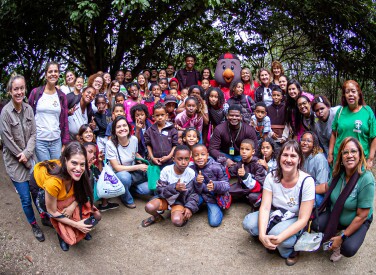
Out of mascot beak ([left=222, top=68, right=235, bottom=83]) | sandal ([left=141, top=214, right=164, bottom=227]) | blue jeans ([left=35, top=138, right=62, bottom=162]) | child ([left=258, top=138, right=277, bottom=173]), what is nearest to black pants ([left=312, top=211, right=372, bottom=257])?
Answer: child ([left=258, top=138, right=277, bottom=173])

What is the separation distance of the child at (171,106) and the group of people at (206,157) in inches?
0.9

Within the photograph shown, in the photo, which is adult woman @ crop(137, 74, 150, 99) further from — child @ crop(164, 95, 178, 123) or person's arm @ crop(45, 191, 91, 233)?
person's arm @ crop(45, 191, 91, 233)

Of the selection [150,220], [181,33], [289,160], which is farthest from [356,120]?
[181,33]

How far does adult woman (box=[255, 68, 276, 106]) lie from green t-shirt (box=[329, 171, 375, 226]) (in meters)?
2.66

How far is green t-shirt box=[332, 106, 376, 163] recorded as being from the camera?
3.99m

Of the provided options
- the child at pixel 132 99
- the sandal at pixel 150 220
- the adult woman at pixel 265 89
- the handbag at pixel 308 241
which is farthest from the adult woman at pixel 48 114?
the adult woman at pixel 265 89

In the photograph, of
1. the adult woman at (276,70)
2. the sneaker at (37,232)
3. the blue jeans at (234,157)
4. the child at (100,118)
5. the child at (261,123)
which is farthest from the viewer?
the adult woman at (276,70)

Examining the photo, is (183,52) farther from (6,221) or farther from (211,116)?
(6,221)

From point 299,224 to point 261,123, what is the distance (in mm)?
2241

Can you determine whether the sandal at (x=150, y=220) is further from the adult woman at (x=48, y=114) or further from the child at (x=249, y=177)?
the adult woman at (x=48, y=114)

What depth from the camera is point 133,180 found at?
4602 millimetres

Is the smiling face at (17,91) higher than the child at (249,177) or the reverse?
higher

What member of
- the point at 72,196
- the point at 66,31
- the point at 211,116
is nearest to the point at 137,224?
the point at 72,196

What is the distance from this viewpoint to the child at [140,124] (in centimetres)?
498
